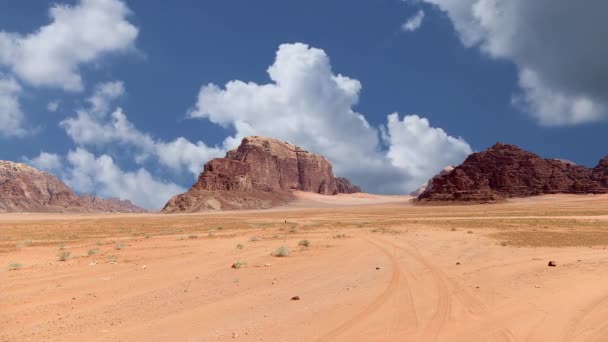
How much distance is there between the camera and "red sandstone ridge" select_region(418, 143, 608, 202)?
133500mm

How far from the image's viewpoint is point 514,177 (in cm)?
14512

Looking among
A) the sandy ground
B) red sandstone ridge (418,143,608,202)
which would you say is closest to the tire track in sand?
the sandy ground

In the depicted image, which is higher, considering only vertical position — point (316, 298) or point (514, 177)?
point (514, 177)

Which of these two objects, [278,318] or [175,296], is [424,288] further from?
[175,296]

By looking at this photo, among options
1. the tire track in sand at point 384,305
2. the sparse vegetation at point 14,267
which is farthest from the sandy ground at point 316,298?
the sparse vegetation at point 14,267

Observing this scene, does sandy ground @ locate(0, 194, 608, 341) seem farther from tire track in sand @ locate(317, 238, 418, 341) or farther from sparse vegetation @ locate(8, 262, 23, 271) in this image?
sparse vegetation @ locate(8, 262, 23, 271)

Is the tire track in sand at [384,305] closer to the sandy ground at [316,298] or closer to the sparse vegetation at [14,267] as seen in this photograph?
the sandy ground at [316,298]

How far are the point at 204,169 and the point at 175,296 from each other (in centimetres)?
15747

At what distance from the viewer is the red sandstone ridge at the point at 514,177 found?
133500 mm

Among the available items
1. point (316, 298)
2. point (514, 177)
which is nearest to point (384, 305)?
point (316, 298)

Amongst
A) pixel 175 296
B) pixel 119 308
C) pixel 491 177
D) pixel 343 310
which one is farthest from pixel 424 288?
pixel 491 177

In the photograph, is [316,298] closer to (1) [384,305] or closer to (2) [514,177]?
Answer: (1) [384,305]

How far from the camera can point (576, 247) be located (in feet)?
56.7

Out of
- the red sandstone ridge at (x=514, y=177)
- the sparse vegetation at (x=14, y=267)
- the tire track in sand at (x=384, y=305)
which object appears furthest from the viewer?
the red sandstone ridge at (x=514, y=177)
